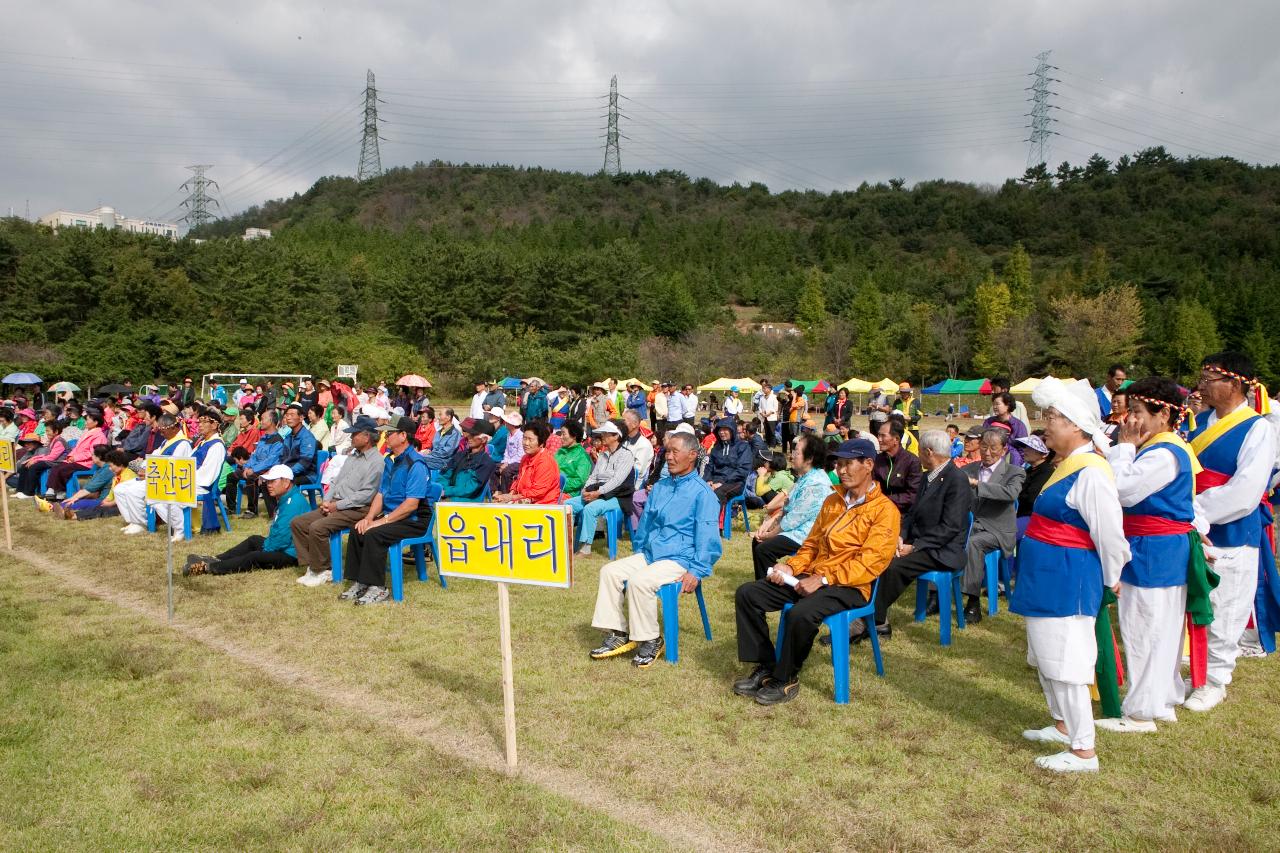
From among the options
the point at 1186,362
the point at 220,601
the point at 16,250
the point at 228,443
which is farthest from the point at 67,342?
the point at 1186,362

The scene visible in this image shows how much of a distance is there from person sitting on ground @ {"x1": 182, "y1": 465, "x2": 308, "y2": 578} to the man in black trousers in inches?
214

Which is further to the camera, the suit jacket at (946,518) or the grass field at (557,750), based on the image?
the suit jacket at (946,518)

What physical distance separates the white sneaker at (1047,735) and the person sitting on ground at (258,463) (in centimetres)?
911

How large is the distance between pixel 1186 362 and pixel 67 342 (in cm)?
6700

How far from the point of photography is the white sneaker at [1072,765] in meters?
3.86

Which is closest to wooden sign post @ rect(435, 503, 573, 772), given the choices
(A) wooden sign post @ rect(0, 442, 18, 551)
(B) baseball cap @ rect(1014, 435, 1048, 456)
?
(B) baseball cap @ rect(1014, 435, 1048, 456)

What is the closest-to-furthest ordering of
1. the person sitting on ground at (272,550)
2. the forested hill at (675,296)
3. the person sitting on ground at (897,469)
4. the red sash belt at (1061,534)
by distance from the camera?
the red sash belt at (1061,534)
the person sitting on ground at (897,469)
the person sitting on ground at (272,550)
the forested hill at (675,296)

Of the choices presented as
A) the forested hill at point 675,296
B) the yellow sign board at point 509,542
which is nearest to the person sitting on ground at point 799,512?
the yellow sign board at point 509,542

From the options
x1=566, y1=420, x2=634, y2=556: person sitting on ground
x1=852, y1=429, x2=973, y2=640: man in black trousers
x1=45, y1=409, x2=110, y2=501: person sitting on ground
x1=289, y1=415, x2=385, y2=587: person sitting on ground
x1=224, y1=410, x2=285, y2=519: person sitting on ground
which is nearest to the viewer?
x1=852, y1=429, x2=973, y2=640: man in black trousers

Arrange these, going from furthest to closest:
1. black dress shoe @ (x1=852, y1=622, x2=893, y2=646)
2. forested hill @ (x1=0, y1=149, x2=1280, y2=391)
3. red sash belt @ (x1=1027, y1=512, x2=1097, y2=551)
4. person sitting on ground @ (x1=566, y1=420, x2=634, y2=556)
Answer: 1. forested hill @ (x1=0, y1=149, x2=1280, y2=391)
2. person sitting on ground @ (x1=566, y1=420, x2=634, y2=556)
3. black dress shoe @ (x1=852, y1=622, x2=893, y2=646)
4. red sash belt @ (x1=1027, y1=512, x2=1097, y2=551)

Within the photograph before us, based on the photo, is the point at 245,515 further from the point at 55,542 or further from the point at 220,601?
the point at 220,601

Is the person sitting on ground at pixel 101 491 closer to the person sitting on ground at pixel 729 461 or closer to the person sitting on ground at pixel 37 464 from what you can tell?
the person sitting on ground at pixel 37 464

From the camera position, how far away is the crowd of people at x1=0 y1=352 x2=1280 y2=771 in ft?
12.7

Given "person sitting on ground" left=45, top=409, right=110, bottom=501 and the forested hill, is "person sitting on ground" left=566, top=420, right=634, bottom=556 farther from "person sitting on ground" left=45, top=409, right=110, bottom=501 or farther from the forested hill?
the forested hill
